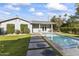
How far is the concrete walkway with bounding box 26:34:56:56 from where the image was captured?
411cm

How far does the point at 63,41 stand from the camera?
13.5ft

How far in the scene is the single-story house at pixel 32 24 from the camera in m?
4.16

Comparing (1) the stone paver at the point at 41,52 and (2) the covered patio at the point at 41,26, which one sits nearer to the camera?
(1) the stone paver at the point at 41,52

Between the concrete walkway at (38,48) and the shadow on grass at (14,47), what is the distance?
0.32ft

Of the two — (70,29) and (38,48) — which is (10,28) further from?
(70,29)

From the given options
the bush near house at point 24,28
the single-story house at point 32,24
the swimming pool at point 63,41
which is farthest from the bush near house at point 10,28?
the swimming pool at point 63,41

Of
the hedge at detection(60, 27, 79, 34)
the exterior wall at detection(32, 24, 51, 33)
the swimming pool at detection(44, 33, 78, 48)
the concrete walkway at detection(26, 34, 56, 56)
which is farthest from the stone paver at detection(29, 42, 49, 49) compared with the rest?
the hedge at detection(60, 27, 79, 34)

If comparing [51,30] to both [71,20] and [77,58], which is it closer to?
[71,20]

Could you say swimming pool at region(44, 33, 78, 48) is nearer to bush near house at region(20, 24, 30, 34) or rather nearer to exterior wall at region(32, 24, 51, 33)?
exterior wall at region(32, 24, 51, 33)

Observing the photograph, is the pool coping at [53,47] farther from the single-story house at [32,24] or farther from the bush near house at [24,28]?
the bush near house at [24,28]

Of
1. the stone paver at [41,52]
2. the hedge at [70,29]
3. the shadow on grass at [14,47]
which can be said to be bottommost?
the stone paver at [41,52]

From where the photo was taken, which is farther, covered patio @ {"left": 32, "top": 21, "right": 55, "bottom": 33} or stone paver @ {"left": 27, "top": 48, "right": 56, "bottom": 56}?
covered patio @ {"left": 32, "top": 21, "right": 55, "bottom": 33}

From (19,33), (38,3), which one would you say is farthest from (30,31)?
(38,3)

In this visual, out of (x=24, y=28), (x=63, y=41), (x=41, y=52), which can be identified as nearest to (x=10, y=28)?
(x=24, y=28)
